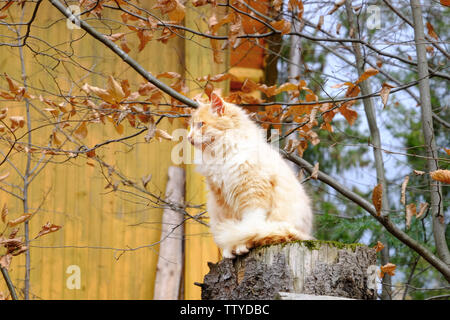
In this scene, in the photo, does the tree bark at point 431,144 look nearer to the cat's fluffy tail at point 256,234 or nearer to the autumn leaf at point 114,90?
the cat's fluffy tail at point 256,234

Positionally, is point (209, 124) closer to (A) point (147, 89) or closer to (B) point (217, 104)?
(B) point (217, 104)

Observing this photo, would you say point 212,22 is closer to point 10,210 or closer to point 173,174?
point 173,174

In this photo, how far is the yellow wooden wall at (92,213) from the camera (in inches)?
206

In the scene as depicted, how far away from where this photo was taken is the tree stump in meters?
2.68

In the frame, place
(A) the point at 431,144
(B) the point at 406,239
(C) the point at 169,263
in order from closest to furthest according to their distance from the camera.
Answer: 1. (B) the point at 406,239
2. (A) the point at 431,144
3. (C) the point at 169,263

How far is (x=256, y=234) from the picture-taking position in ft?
9.42

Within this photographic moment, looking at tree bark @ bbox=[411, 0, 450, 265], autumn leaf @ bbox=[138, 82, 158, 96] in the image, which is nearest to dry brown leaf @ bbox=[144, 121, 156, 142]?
autumn leaf @ bbox=[138, 82, 158, 96]

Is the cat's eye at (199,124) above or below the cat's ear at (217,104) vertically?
below

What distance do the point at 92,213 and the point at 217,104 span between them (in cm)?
265

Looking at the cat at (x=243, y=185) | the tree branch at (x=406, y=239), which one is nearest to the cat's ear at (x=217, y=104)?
the cat at (x=243, y=185)

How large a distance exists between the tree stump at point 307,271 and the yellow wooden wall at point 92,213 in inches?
97.7

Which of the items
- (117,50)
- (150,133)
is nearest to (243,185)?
(150,133)
